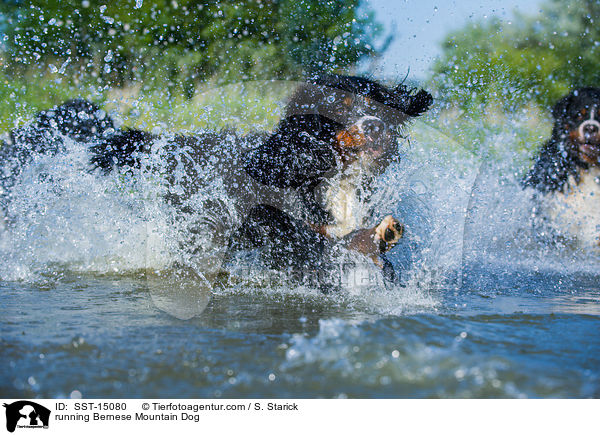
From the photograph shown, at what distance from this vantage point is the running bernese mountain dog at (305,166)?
347cm

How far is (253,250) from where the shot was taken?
378cm

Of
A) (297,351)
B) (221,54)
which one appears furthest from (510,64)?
(297,351)

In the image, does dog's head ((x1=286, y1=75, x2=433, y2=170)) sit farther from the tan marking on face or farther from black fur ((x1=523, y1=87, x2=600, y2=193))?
black fur ((x1=523, y1=87, x2=600, y2=193))

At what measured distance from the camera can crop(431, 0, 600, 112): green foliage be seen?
32.1ft

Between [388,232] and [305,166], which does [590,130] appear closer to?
[388,232]

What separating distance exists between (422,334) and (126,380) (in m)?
1.13

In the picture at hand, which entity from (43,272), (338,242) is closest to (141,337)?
(338,242)

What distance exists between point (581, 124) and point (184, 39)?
428 inches

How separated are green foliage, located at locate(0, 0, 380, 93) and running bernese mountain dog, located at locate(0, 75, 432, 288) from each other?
8093 mm

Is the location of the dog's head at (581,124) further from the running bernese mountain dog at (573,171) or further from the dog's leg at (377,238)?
the dog's leg at (377,238)

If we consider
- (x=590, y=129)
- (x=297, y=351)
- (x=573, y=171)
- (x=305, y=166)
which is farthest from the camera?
(x=573, y=171)

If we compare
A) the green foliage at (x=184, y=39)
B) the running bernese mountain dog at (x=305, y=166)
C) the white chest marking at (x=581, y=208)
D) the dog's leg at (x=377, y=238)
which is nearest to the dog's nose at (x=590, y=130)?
the white chest marking at (x=581, y=208)

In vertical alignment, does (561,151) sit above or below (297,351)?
above

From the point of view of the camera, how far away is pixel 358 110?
357 cm
